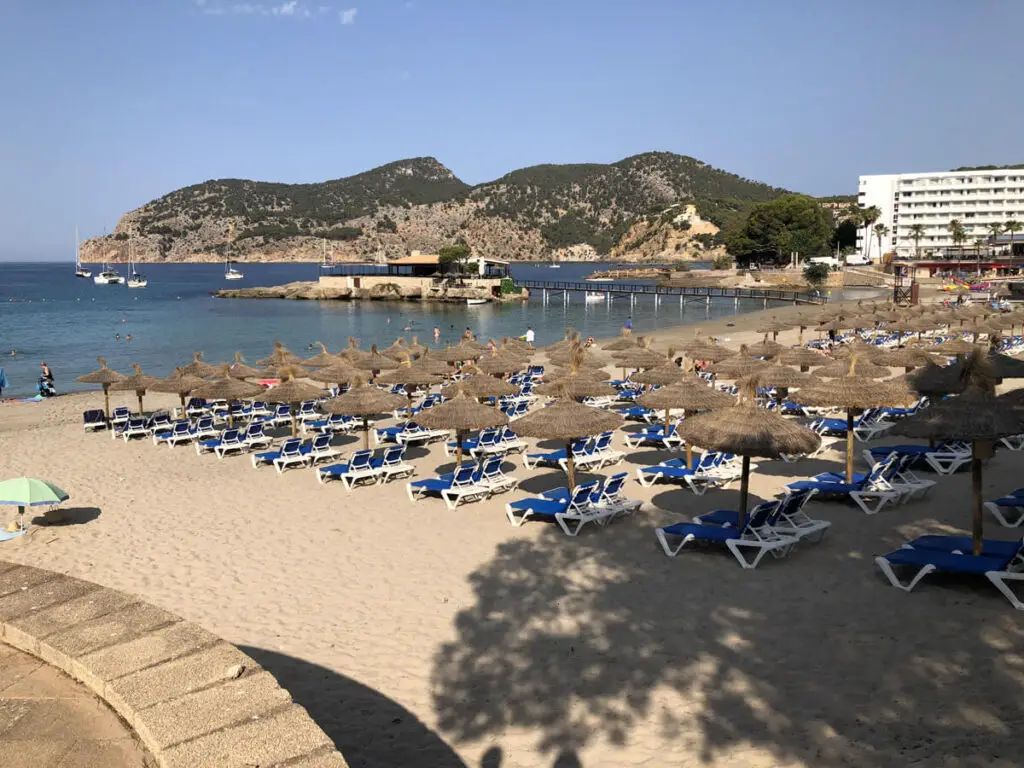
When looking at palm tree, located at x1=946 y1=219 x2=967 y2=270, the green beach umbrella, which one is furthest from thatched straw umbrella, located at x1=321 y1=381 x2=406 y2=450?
palm tree, located at x1=946 y1=219 x2=967 y2=270

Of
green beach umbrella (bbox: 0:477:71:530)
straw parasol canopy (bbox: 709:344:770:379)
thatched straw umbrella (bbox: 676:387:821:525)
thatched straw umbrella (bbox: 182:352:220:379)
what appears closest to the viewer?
thatched straw umbrella (bbox: 676:387:821:525)

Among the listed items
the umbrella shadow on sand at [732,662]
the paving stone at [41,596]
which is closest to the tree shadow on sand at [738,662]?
the umbrella shadow on sand at [732,662]

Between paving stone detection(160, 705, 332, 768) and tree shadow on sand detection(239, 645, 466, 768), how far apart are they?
8.09 ft

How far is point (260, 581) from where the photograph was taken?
356 inches

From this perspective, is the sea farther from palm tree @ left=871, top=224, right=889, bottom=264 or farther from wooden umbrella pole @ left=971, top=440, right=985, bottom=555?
palm tree @ left=871, top=224, right=889, bottom=264

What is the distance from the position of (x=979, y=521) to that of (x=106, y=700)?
8.07 metres

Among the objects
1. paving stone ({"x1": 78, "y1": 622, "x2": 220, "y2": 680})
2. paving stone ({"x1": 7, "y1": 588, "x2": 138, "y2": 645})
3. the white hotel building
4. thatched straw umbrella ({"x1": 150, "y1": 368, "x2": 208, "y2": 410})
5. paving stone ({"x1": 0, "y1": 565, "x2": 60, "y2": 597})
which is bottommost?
thatched straw umbrella ({"x1": 150, "y1": 368, "x2": 208, "y2": 410})

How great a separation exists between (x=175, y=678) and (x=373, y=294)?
88667 mm

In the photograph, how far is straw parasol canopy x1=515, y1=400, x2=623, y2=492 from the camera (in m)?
10.9

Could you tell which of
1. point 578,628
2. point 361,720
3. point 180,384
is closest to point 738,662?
point 578,628

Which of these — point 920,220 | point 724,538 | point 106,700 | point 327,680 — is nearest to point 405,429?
point 724,538

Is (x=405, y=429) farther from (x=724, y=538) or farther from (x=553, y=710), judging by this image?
(x=553, y=710)

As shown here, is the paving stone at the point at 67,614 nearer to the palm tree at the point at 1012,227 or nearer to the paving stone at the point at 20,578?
the paving stone at the point at 20,578

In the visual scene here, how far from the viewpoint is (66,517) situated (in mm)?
11953
